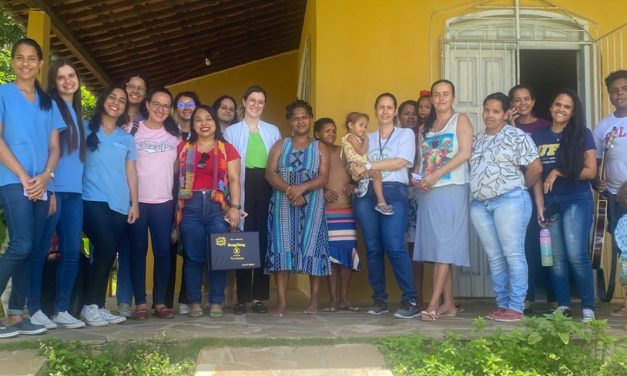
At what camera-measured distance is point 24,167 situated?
385 centimetres

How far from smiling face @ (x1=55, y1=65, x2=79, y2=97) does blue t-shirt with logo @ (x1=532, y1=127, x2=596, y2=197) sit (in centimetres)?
334

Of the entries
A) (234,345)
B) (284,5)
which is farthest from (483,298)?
(284,5)

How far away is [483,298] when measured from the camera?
241 inches

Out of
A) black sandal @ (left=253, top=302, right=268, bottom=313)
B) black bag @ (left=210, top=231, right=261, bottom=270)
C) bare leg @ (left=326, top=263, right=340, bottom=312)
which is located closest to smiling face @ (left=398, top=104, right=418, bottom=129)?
bare leg @ (left=326, top=263, right=340, bottom=312)

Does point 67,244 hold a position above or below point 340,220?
below

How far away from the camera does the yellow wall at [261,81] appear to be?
11180mm

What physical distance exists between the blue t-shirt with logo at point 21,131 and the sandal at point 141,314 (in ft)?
4.37

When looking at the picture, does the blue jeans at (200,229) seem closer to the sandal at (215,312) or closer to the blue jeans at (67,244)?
the sandal at (215,312)

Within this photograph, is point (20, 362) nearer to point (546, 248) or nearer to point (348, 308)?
point (348, 308)

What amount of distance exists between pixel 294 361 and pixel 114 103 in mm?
2249

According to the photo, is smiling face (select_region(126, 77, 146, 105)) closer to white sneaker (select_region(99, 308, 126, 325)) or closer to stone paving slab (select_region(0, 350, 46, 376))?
white sneaker (select_region(99, 308, 126, 325))

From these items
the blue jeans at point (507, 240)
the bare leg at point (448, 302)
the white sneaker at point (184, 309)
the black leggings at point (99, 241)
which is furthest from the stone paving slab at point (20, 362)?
the blue jeans at point (507, 240)

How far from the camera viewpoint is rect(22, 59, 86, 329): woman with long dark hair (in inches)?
164

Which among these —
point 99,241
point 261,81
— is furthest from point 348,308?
point 261,81
